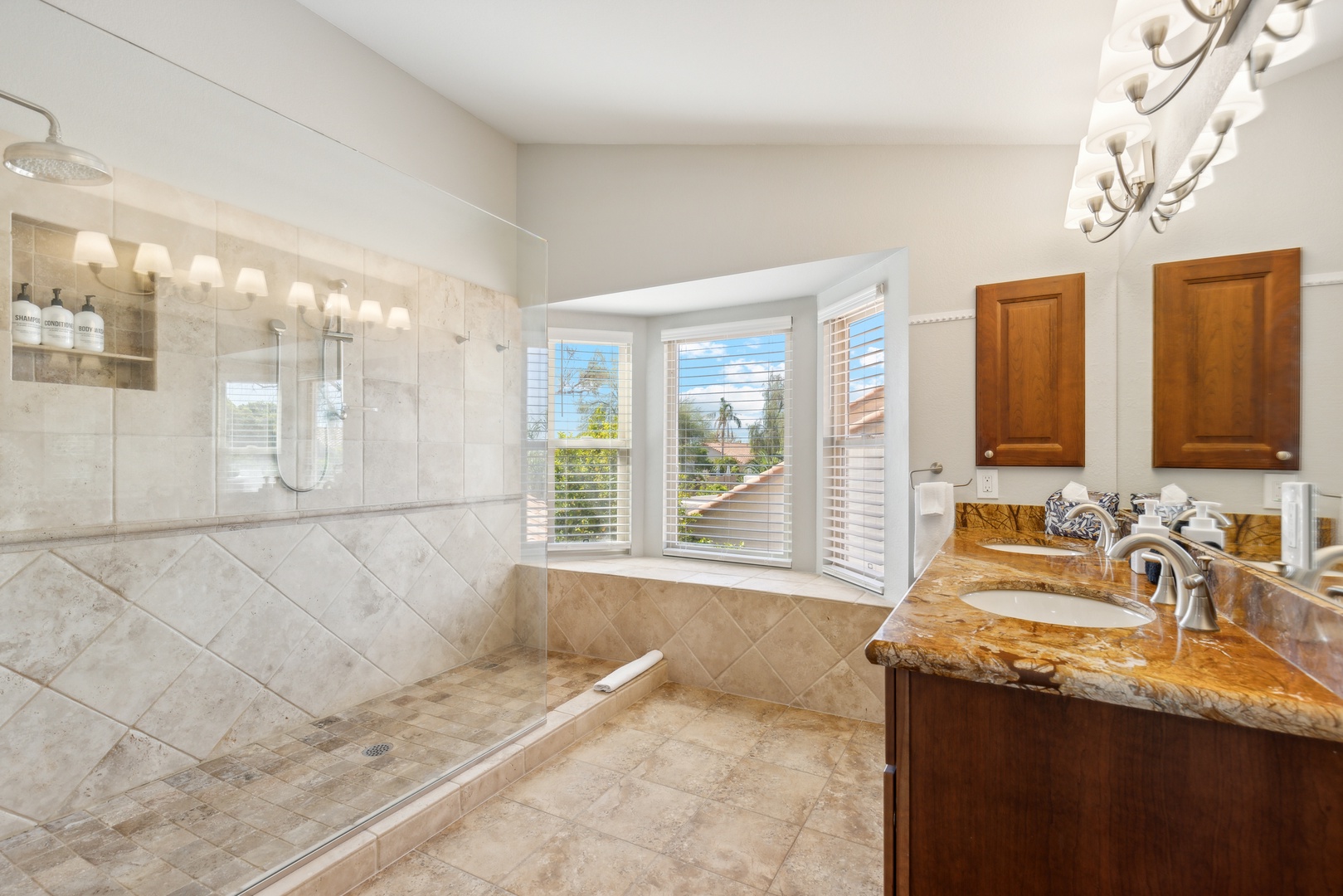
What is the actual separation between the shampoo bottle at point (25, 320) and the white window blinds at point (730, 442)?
2805mm

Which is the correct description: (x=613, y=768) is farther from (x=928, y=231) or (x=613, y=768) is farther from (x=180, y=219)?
(x=928, y=231)

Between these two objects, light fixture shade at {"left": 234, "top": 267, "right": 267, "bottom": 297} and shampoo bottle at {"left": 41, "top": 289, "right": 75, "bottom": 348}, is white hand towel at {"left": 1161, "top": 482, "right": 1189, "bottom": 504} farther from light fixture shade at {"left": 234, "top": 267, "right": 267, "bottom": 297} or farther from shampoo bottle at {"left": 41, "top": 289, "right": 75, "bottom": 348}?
shampoo bottle at {"left": 41, "top": 289, "right": 75, "bottom": 348}

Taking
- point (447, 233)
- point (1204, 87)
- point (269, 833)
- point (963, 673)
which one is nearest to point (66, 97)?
point (447, 233)

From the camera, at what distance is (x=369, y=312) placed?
2133 millimetres

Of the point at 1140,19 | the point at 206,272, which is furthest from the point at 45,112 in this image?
the point at 1140,19

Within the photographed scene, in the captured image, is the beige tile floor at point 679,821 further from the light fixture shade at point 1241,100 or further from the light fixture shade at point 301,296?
the light fixture shade at point 1241,100

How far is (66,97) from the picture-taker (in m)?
1.49

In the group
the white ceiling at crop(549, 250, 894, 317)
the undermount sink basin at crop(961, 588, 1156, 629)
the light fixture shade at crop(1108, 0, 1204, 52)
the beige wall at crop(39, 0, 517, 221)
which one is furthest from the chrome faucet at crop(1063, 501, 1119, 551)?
the beige wall at crop(39, 0, 517, 221)

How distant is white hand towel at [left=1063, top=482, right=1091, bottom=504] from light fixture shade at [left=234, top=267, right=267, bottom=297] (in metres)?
2.80

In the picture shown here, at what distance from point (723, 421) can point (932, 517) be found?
149 cm

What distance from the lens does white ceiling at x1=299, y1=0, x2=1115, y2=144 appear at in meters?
1.98

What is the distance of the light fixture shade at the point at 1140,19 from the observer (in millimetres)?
1177


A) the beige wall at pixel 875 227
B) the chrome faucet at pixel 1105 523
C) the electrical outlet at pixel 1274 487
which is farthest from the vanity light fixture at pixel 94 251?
the chrome faucet at pixel 1105 523

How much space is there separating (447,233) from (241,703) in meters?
1.72
